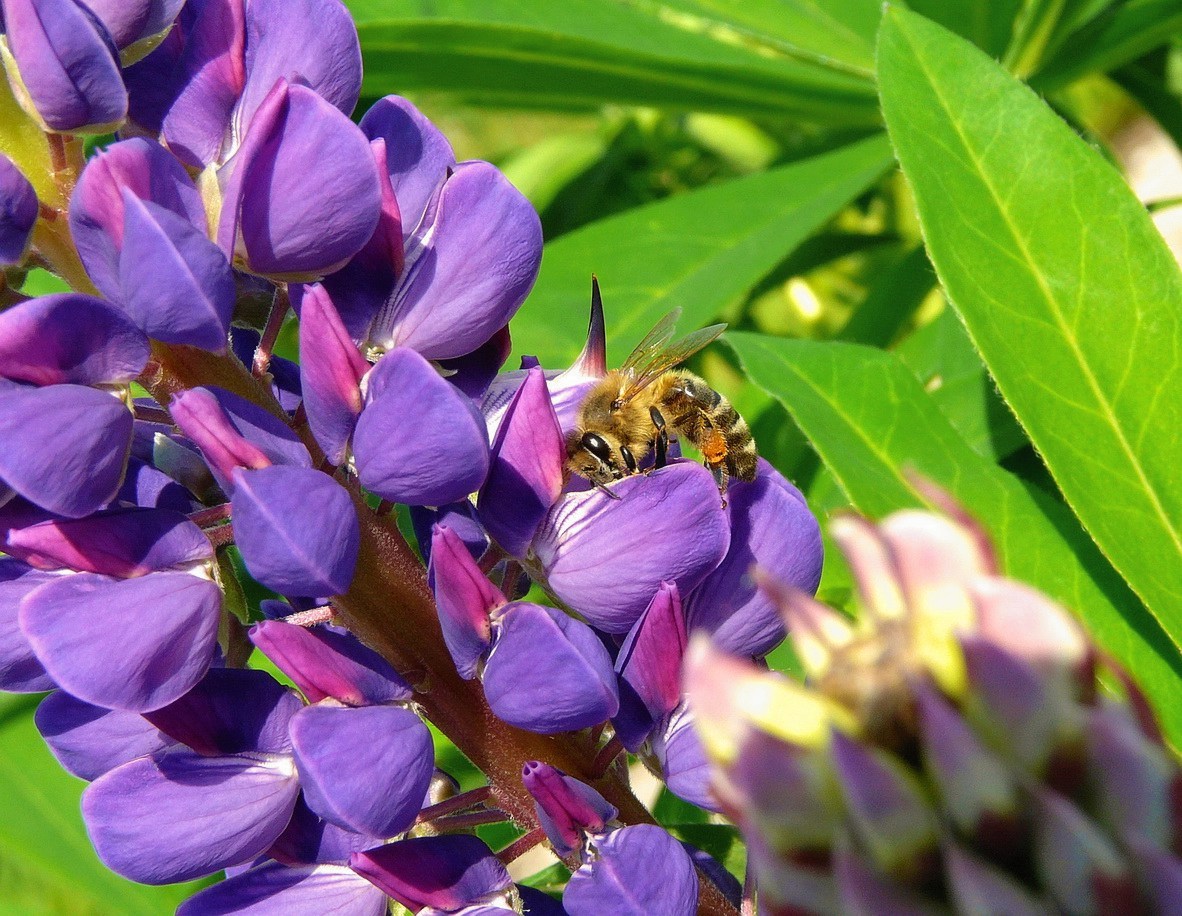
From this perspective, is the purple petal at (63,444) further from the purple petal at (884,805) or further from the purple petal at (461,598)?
the purple petal at (884,805)

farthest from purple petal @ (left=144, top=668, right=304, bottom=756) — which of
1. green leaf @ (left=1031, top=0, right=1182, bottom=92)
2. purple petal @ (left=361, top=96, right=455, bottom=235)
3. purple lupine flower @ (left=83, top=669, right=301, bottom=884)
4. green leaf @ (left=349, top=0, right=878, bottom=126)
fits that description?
green leaf @ (left=1031, top=0, right=1182, bottom=92)

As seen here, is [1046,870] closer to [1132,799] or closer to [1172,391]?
[1132,799]

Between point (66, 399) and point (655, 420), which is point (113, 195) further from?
point (655, 420)

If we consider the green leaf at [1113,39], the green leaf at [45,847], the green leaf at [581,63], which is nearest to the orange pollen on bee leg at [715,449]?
the green leaf at [581,63]

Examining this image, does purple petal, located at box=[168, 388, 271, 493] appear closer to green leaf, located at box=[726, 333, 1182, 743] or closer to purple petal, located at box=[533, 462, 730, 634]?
purple petal, located at box=[533, 462, 730, 634]

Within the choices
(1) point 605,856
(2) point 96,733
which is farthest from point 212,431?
(1) point 605,856

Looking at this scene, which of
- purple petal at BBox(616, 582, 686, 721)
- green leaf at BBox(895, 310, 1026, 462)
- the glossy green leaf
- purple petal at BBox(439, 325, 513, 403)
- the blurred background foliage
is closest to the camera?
purple petal at BBox(616, 582, 686, 721)
